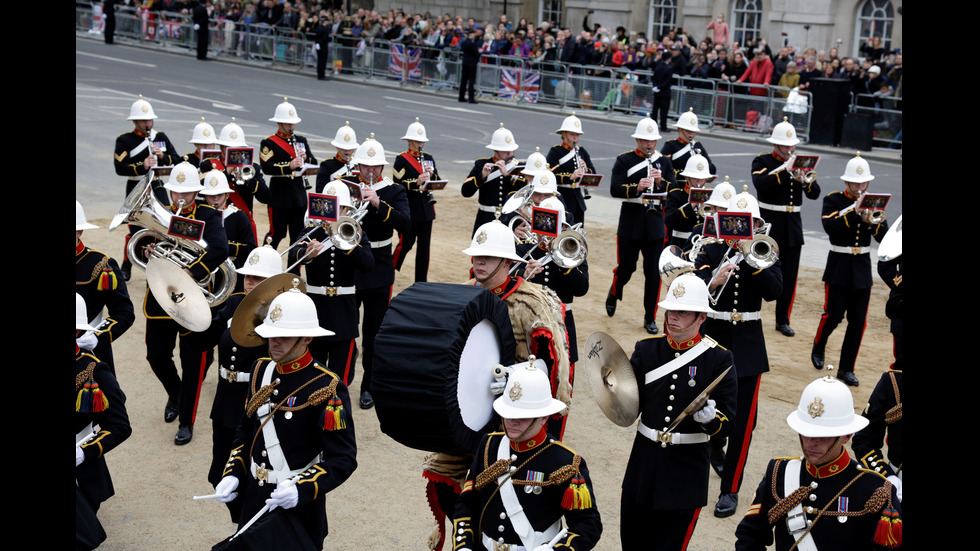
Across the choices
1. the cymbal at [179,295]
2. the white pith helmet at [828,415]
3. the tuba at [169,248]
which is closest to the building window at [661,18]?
the tuba at [169,248]

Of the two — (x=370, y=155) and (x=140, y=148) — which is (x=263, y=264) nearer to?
(x=370, y=155)

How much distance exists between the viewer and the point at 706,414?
6172 millimetres

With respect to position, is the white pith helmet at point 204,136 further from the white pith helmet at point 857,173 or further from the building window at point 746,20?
the building window at point 746,20

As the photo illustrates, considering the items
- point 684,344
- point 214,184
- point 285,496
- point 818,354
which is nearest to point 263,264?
point 214,184

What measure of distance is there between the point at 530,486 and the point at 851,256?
21.7 feet

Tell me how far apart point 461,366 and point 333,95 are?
26300mm

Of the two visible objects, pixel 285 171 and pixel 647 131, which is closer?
pixel 647 131

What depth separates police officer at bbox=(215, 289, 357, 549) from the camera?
5.82 meters

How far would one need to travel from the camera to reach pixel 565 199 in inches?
503

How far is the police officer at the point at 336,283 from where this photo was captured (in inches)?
358

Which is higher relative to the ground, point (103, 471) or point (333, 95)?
point (333, 95)

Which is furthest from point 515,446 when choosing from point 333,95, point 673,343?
point 333,95
